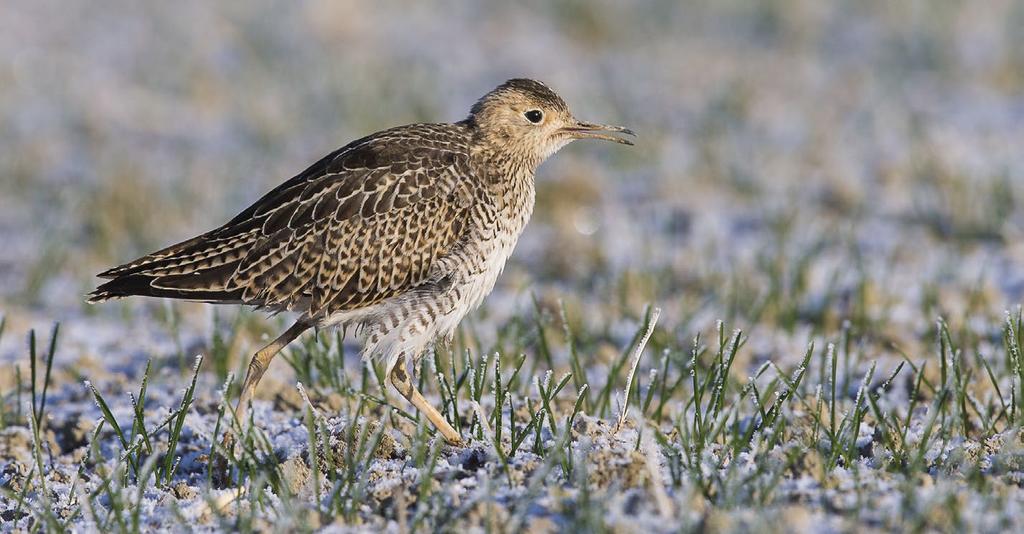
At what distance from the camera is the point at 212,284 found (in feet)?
16.9

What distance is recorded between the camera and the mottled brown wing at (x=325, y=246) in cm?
517

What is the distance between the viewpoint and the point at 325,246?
5.21 meters

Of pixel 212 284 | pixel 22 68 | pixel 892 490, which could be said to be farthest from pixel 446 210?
pixel 22 68

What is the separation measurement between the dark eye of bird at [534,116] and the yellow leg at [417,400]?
134cm

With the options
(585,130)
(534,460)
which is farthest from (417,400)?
(585,130)

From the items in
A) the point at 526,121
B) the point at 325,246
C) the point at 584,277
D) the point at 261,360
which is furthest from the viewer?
the point at 584,277

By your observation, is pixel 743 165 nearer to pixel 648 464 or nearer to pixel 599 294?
pixel 599 294

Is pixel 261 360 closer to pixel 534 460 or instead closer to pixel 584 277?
pixel 534 460

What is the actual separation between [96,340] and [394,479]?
123 inches

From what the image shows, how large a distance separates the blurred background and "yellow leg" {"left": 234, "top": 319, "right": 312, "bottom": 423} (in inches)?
42.3

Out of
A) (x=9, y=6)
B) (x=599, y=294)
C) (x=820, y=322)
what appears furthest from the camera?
(x=9, y=6)

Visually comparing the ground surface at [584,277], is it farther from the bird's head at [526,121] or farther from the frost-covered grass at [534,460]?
the bird's head at [526,121]

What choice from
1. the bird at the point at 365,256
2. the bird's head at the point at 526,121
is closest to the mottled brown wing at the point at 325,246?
the bird at the point at 365,256

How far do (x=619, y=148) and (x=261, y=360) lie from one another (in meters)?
5.18
